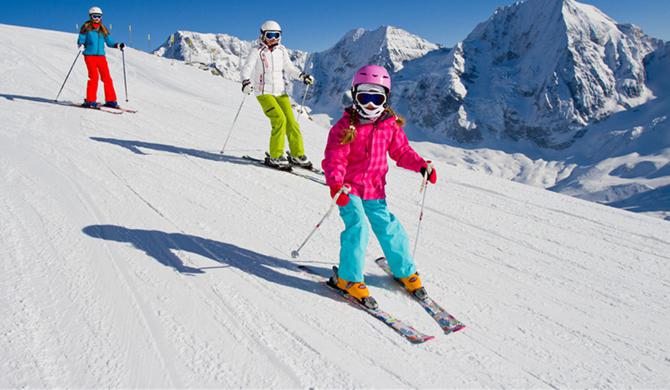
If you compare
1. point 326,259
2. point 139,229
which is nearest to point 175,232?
point 139,229

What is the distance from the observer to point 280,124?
296 inches

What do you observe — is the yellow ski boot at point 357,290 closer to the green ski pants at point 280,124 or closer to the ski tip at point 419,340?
the ski tip at point 419,340

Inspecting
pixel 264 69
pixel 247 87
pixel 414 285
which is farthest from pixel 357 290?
pixel 264 69

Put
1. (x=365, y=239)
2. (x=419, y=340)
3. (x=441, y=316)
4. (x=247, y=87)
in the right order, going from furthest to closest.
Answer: (x=247, y=87), (x=365, y=239), (x=441, y=316), (x=419, y=340)

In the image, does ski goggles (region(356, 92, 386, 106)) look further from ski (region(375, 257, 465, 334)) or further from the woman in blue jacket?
the woman in blue jacket

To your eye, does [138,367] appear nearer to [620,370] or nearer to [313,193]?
[620,370]

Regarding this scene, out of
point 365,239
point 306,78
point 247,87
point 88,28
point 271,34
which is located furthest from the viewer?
point 88,28

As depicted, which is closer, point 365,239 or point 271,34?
point 365,239

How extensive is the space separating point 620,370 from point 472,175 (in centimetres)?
622

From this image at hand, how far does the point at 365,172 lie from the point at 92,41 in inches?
367

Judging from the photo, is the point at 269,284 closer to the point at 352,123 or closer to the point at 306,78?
the point at 352,123

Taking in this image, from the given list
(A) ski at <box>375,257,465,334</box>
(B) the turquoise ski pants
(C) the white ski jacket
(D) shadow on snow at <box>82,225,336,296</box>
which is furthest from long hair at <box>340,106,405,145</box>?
(C) the white ski jacket

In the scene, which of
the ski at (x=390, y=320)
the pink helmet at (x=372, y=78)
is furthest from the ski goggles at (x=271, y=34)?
the ski at (x=390, y=320)

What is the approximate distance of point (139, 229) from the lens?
4.43m
